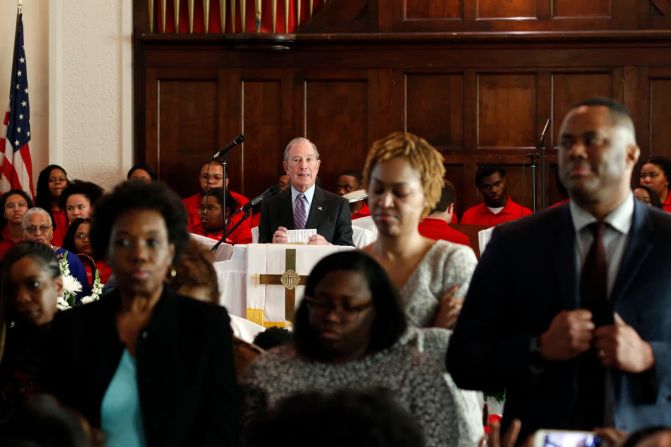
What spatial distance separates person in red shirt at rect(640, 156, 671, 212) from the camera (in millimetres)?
9914

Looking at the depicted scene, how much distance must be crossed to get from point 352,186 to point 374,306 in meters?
7.18

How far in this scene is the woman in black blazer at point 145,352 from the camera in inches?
125

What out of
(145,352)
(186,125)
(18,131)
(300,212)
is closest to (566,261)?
(145,352)

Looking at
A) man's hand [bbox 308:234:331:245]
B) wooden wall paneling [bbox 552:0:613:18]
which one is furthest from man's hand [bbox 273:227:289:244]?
Result: wooden wall paneling [bbox 552:0:613:18]

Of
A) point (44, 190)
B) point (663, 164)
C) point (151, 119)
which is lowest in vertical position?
point (44, 190)

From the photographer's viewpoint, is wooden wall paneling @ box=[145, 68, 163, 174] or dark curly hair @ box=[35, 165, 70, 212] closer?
dark curly hair @ box=[35, 165, 70, 212]

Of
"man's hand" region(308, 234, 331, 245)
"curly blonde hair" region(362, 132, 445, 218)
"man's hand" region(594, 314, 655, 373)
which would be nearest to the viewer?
"man's hand" region(594, 314, 655, 373)

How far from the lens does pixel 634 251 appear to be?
3.21 metres

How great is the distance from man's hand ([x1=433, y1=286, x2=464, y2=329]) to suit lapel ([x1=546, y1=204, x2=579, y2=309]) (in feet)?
1.52

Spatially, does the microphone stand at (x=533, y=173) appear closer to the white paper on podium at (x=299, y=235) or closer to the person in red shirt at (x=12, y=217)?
the white paper on podium at (x=299, y=235)

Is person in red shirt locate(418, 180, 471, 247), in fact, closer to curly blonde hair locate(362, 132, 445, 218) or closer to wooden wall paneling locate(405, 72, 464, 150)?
curly blonde hair locate(362, 132, 445, 218)

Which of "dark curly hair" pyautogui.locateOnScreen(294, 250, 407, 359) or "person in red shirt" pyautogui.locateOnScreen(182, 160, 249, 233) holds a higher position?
"person in red shirt" pyautogui.locateOnScreen(182, 160, 249, 233)

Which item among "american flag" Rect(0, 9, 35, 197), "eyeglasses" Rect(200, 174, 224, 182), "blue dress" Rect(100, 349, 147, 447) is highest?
"american flag" Rect(0, 9, 35, 197)

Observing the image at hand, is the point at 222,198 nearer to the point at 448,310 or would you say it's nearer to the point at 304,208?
the point at 304,208
